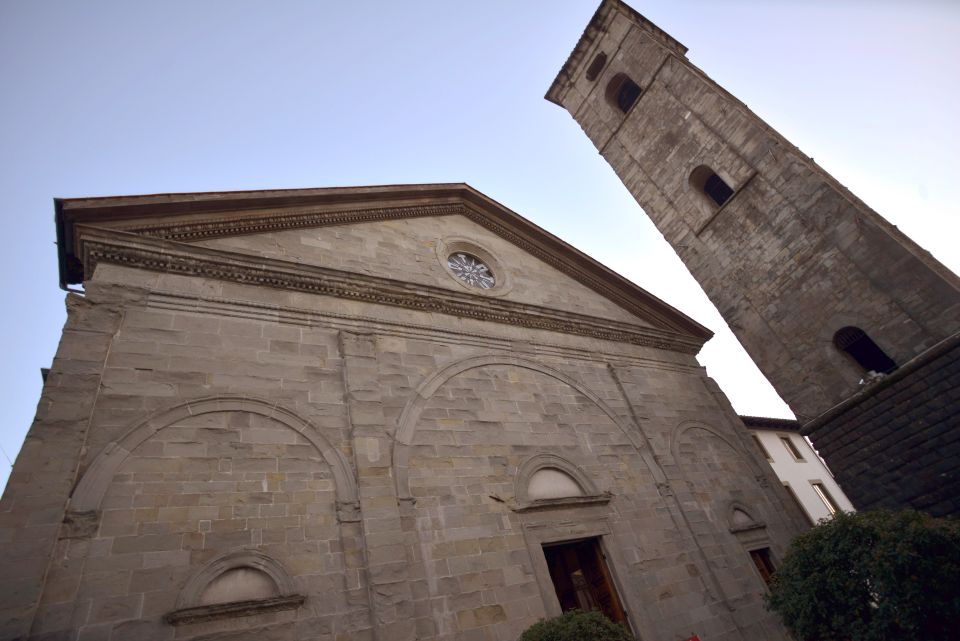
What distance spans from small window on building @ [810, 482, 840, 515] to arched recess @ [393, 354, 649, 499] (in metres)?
17.1

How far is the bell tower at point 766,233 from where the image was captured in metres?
10.5

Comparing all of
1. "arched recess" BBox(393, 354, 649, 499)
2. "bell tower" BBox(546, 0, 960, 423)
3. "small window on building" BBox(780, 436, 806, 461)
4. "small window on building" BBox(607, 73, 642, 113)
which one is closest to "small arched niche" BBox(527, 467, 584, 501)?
"arched recess" BBox(393, 354, 649, 499)

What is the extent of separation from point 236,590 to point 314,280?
4706mm

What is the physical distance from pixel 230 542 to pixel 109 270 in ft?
13.9

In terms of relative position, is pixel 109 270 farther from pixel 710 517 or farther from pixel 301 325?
pixel 710 517

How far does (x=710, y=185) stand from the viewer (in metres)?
15.0

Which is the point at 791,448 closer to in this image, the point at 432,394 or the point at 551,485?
the point at 551,485

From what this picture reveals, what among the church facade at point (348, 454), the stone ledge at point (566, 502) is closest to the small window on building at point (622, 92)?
the church facade at point (348, 454)

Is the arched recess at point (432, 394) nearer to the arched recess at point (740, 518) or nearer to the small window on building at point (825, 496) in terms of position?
the arched recess at point (740, 518)

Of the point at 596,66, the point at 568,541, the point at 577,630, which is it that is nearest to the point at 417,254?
the point at 568,541

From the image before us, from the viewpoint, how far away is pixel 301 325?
794 centimetres

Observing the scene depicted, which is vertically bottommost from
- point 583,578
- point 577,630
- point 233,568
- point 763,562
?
point 577,630

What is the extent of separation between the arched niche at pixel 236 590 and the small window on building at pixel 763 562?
9.11m

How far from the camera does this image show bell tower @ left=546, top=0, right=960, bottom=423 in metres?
10.5
